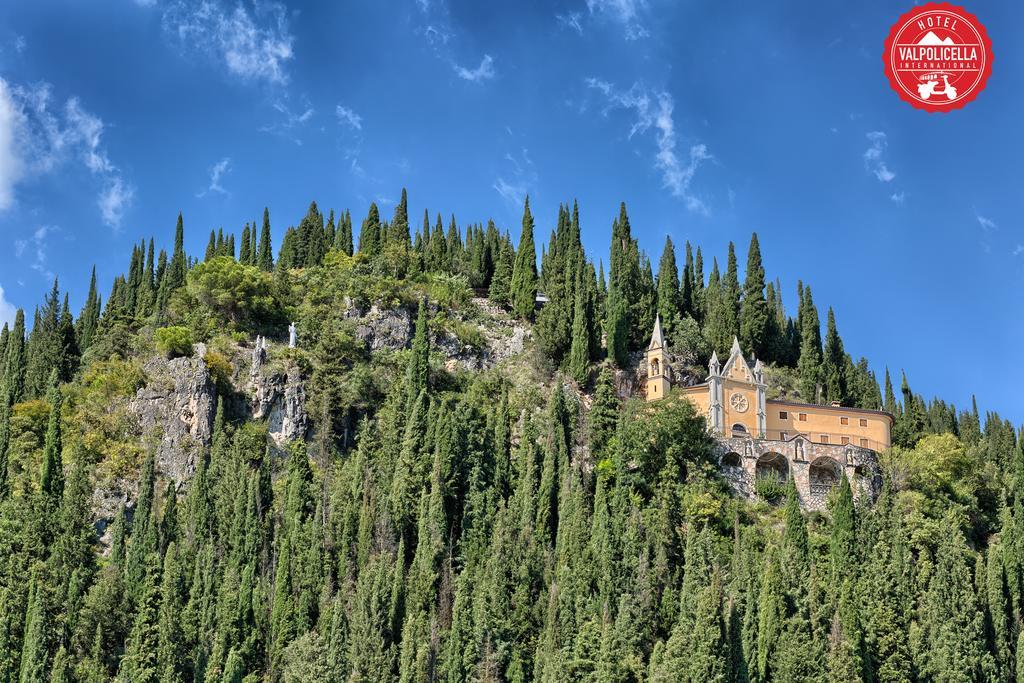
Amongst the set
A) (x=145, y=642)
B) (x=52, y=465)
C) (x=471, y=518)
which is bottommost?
(x=145, y=642)

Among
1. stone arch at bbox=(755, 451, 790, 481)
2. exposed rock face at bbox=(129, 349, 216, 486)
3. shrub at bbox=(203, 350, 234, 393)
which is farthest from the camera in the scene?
shrub at bbox=(203, 350, 234, 393)

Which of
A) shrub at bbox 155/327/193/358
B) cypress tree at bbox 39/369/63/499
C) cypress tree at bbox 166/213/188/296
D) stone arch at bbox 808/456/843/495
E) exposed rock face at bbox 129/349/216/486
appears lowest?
stone arch at bbox 808/456/843/495

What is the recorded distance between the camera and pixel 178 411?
5475 centimetres

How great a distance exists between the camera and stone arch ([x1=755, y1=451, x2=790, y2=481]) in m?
53.8

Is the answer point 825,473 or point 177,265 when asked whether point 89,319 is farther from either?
point 825,473

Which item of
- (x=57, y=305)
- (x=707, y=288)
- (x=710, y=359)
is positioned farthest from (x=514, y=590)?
(x=57, y=305)

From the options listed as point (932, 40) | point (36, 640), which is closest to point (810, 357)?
point (932, 40)

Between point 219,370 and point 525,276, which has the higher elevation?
point 525,276

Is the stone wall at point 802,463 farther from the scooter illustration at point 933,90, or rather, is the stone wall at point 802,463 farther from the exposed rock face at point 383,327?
the scooter illustration at point 933,90

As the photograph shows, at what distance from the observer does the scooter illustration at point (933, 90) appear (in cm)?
3591

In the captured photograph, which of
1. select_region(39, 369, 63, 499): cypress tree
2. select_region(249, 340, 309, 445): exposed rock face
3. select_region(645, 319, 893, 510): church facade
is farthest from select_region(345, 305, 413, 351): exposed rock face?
select_region(39, 369, 63, 499): cypress tree

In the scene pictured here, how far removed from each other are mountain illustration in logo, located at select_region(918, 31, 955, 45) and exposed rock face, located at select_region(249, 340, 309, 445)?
3080 cm

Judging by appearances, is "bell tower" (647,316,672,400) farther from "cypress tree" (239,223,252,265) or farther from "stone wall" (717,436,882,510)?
"cypress tree" (239,223,252,265)

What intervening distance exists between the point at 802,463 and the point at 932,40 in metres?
22.4
